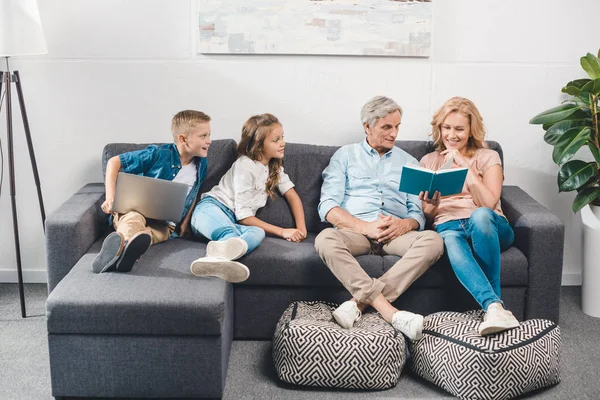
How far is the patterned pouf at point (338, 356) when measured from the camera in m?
2.72

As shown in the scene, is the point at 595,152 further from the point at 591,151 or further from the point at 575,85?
the point at 575,85

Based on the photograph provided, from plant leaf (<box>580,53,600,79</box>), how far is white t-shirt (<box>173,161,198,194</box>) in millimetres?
1982

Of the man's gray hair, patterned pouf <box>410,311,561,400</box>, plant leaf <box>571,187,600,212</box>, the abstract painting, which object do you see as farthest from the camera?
the abstract painting

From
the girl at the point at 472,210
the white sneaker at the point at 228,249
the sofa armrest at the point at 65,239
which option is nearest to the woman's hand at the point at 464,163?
the girl at the point at 472,210

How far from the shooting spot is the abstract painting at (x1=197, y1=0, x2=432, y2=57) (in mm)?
3725

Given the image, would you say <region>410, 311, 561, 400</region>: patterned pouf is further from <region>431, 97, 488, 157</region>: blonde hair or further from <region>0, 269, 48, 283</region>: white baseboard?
<region>0, 269, 48, 283</region>: white baseboard

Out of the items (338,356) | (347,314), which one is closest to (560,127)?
(347,314)

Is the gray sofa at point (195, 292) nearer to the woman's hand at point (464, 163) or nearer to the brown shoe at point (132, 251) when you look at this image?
the brown shoe at point (132, 251)

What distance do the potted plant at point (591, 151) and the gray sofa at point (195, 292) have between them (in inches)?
9.9

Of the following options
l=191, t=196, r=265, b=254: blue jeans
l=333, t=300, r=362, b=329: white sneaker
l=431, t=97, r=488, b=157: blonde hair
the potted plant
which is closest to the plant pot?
the potted plant

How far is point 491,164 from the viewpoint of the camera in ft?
11.2

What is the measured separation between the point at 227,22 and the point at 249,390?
6.27 feet

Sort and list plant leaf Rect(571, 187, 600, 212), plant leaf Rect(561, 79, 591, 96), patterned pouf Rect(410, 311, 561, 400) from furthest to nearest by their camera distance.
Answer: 1. plant leaf Rect(561, 79, 591, 96)
2. plant leaf Rect(571, 187, 600, 212)
3. patterned pouf Rect(410, 311, 561, 400)

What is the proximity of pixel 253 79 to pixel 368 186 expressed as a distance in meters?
0.88
